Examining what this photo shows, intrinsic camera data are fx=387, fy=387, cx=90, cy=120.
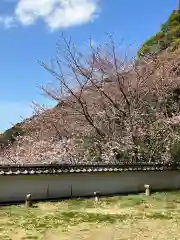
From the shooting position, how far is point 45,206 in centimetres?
1418

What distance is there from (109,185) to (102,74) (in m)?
7.58

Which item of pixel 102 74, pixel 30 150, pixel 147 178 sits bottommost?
pixel 147 178

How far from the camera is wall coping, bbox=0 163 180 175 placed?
1520 centimetres

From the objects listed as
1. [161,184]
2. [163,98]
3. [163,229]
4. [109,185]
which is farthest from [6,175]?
[163,98]

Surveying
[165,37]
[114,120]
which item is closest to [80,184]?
[114,120]

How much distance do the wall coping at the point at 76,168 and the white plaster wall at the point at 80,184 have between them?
204 mm

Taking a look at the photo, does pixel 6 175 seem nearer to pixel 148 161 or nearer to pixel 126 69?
pixel 148 161

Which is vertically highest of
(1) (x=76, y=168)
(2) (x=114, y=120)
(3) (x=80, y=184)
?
(2) (x=114, y=120)

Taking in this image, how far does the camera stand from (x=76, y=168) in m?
16.8

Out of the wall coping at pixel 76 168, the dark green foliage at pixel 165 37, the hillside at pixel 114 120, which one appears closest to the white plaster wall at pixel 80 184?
the wall coping at pixel 76 168

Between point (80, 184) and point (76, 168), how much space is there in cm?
71

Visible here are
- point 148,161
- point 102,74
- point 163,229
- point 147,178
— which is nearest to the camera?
point 163,229

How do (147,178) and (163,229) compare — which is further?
(147,178)

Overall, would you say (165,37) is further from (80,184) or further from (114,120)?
(80,184)
